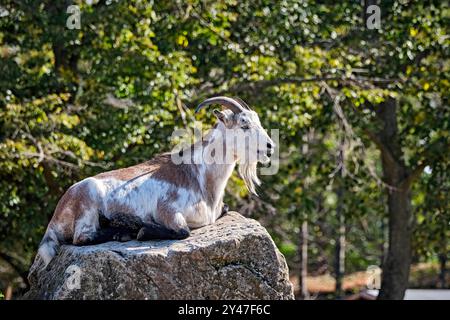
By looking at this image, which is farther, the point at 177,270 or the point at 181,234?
the point at 181,234

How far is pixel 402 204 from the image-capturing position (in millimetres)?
16266

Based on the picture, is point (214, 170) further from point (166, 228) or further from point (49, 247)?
point (49, 247)

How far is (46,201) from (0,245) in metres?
2.39

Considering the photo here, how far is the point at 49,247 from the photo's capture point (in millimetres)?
7883

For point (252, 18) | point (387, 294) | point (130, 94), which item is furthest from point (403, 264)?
point (130, 94)

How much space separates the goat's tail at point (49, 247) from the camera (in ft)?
25.6

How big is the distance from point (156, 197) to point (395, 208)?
30.8ft

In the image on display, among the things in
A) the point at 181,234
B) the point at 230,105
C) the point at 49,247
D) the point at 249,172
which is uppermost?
the point at 230,105

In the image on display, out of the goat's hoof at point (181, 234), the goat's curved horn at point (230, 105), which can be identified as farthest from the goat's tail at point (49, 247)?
the goat's curved horn at point (230, 105)

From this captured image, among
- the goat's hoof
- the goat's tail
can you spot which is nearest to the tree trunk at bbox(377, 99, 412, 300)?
the goat's hoof

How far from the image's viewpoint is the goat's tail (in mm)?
7805

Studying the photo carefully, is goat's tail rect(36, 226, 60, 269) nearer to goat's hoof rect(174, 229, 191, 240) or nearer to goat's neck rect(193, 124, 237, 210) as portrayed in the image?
goat's hoof rect(174, 229, 191, 240)

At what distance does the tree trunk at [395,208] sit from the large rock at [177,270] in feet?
29.1

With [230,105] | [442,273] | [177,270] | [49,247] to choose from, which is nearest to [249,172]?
[230,105]
